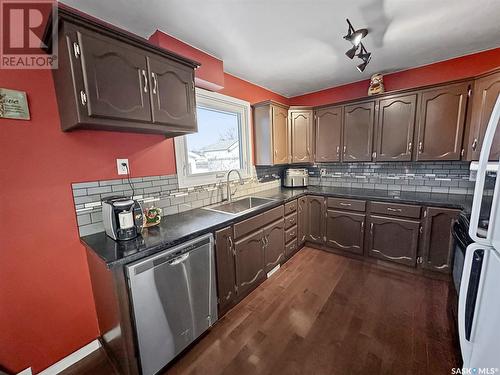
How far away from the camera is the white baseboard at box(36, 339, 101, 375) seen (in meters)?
1.34

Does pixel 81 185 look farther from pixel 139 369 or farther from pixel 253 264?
pixel 253 264

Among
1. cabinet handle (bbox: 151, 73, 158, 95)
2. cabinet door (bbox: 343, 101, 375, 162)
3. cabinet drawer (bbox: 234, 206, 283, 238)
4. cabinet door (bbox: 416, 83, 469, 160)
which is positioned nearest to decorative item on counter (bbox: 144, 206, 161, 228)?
cabinet drawer (bbox: 234, 206, 283, 238)

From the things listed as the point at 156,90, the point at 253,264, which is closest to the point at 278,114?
the point at 156,90

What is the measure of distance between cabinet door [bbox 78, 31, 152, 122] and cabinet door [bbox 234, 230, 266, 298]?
1285 mm

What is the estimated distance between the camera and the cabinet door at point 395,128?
2307mm

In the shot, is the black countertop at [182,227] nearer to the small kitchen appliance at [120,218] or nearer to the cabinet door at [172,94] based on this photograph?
the small kitchen appliance at [120,218]

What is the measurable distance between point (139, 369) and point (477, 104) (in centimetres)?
344

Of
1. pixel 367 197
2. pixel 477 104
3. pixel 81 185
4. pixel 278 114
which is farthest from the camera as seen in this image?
pixel 278 114

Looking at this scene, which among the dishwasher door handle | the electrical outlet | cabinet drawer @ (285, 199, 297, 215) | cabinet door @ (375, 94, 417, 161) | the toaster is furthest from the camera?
the toaster

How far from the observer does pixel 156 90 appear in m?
1.40

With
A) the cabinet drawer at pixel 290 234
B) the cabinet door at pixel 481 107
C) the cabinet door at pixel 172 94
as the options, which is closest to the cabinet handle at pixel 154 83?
the cabinet door at pixel 172 94

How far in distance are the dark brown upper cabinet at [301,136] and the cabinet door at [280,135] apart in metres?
0.10

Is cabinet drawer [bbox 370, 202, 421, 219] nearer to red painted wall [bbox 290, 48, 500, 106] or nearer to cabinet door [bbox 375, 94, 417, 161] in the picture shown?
cabinet door [bbox 375, 94, 417, 161]

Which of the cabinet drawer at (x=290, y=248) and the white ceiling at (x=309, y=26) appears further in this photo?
the cabinet drawer at (x=290, y=248)
